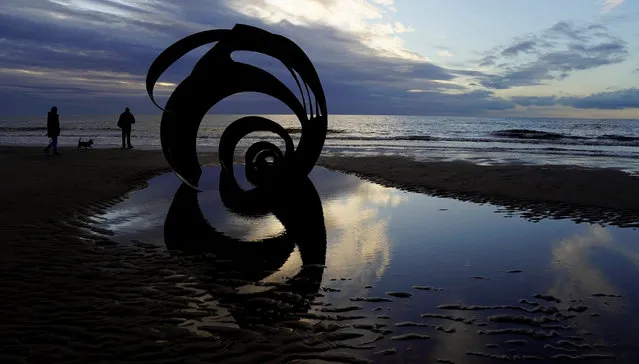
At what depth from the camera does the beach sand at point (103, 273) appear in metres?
3.86

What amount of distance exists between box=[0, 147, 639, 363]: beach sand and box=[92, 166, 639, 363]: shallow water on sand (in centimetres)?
46

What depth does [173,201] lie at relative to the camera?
11398mm

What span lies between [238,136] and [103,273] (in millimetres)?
9081

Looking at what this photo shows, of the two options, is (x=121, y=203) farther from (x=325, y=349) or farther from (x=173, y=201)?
(x=325, y=349)

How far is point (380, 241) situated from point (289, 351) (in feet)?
13.3

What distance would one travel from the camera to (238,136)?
14.5m

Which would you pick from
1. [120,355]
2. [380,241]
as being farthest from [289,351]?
[380,241]

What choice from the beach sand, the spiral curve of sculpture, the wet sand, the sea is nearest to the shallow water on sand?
the beach sand

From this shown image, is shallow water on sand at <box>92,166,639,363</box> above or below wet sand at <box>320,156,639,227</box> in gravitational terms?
below

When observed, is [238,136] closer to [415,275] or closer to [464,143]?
[415,275]

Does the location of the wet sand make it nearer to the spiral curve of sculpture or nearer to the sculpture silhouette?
the spiral curve of sculpture

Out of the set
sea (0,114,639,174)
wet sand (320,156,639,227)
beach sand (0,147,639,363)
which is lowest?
beach sand (0,147,639,363)

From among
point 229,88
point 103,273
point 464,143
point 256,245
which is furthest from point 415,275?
point 464,143

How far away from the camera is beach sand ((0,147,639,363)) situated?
3859 millimetres
